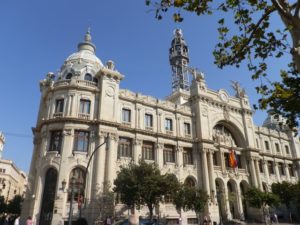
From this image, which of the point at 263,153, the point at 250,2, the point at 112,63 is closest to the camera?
the point at 250,2

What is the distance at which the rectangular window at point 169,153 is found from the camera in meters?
32.8

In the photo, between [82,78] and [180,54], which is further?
[180,54]

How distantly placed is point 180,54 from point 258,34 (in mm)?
51952

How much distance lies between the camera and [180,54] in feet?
198

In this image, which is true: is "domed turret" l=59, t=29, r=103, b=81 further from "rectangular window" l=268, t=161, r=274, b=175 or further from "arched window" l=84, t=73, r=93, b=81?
"rectangular window" l=268, t=161, r=274, b=175

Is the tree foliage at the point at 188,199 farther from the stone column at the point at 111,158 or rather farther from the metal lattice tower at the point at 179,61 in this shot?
the metal lattice tower at the point at 179,61

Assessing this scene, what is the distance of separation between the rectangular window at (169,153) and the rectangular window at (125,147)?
5.09m

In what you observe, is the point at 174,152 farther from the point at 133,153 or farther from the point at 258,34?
the point at 258,34

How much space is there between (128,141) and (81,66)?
11.0 metres

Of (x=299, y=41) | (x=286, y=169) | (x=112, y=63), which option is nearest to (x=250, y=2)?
(x=299, y=41)

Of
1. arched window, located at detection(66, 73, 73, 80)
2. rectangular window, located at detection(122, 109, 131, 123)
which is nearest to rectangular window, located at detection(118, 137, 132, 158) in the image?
rectangular window, located at detection(122, 109, 131, 123)

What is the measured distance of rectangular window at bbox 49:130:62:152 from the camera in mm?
27031

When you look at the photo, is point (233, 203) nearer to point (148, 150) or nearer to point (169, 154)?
point (169, 154)

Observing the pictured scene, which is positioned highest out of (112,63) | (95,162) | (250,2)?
(112,63)
